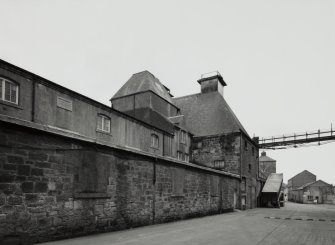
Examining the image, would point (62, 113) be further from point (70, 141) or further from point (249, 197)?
point (249, 197)

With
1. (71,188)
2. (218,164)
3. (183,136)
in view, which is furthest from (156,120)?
(71,188)

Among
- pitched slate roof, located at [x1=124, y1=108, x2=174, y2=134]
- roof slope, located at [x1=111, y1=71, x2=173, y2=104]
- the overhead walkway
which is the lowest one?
the overhead walkway

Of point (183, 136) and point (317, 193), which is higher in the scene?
point (183, 136)

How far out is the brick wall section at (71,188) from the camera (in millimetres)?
7031

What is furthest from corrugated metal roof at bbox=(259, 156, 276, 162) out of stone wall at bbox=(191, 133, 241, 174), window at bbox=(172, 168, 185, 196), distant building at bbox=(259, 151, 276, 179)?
window at bbox=(172, 168, 185, 196)

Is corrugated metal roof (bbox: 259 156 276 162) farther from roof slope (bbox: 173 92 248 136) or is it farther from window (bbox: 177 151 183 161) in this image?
window (bbox: 177 151 183 161)

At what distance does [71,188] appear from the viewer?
28.1 ft

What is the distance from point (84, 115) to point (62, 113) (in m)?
1.60

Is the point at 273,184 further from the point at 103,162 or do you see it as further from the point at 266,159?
the point at 266,159

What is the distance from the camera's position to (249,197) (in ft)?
95.1

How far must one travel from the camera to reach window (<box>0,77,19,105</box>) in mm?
13156

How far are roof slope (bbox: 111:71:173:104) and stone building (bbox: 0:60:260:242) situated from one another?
0.45ft

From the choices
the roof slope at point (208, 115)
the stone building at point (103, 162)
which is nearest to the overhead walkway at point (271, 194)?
the stone building at point (103, 162)

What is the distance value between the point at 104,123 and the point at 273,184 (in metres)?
25.7
